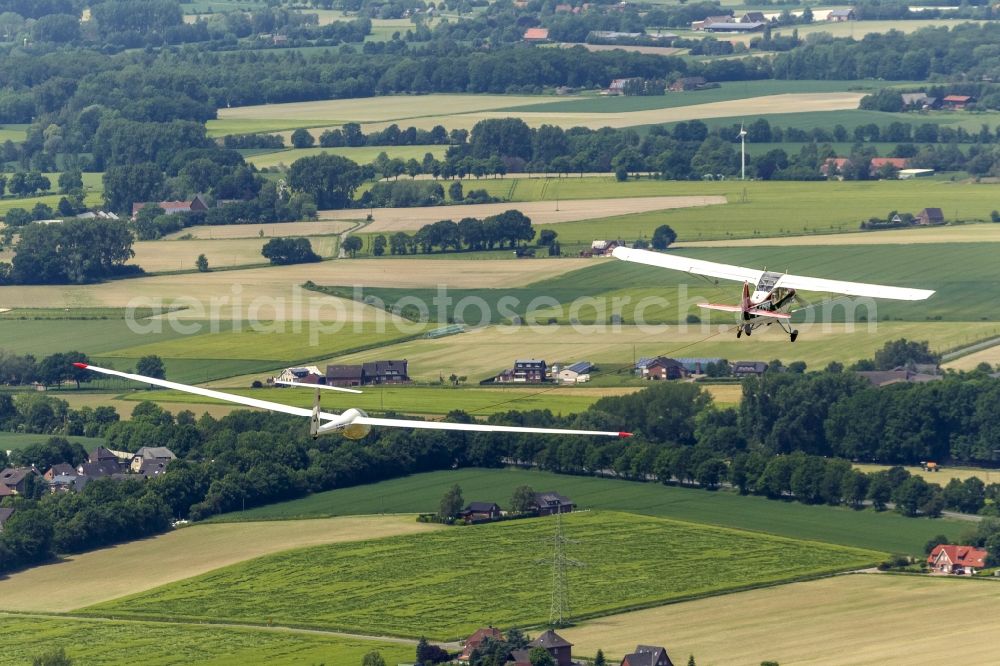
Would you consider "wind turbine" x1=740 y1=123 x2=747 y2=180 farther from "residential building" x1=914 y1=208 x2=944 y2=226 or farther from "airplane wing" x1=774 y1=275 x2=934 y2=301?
"airplane wing" x1=774 y1=275 x2=934 y2=301

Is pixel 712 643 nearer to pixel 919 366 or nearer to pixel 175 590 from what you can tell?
pixel 175 590

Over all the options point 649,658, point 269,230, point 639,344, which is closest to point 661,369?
point 639,344

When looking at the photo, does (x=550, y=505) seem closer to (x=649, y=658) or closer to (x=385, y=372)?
(x=649, y=658)

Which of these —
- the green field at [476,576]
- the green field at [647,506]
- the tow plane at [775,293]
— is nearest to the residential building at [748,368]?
the green field at [647,506]

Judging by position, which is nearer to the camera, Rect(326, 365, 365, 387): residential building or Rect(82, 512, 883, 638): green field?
Rect(82, 512, 883, 638): green field

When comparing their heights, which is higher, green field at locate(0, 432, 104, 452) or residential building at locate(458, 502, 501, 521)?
green field at locate(0, 432, 104, 452)

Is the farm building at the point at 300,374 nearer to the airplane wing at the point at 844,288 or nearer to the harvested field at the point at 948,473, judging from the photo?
the harvested field at the point at 948,473

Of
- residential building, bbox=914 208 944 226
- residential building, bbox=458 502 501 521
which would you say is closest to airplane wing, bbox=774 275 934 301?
residential building, bbox=458 502 501 521
